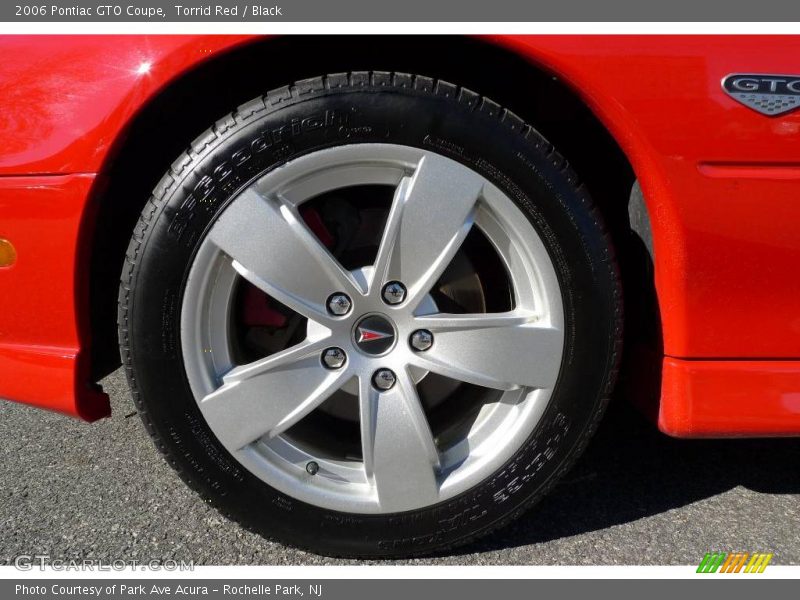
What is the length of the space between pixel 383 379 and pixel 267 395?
0.82 feet

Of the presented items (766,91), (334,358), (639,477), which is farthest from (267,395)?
(766,91)

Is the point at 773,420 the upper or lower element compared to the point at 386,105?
lower

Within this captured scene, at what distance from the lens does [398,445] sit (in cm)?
140

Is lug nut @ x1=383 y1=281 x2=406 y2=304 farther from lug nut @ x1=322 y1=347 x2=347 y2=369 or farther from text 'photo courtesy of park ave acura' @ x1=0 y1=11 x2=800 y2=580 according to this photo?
lug nut @ x1=322 y1=347 x2=347 y2=369

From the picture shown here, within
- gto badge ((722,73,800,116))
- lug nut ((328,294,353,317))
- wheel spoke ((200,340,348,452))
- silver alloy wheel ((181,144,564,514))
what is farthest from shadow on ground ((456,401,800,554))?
gto badge ((722,73,800,116))

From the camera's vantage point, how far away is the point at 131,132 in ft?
4.42

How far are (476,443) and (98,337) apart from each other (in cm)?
90

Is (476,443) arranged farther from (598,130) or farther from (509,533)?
(598,130)

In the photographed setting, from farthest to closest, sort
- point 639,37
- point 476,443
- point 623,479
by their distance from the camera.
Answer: point 623,479 → point 476,443 → point 639,37

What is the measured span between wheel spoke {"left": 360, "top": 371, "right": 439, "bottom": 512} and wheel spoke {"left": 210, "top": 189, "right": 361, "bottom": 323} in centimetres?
21

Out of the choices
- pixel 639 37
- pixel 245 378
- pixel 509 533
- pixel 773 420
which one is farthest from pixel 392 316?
pixel 773 420

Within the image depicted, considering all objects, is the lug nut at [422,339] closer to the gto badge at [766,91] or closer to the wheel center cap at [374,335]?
the wheel center cap at [374,335]

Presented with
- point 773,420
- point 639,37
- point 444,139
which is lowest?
point 773,420

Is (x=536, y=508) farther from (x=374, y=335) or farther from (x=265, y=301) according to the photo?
(x=265, y=301)
